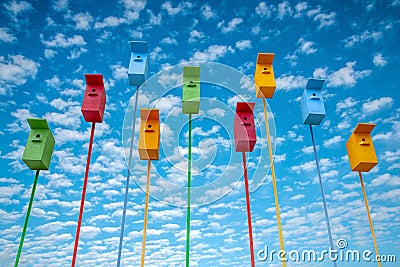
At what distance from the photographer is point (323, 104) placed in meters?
7.14

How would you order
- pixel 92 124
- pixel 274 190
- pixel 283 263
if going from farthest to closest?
pixel 92 124
pixel 274 190
pixel 283 263

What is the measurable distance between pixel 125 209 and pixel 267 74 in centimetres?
358

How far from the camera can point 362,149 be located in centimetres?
704

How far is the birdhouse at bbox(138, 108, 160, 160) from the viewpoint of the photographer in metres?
6.77

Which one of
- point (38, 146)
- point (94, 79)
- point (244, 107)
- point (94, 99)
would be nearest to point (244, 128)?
point (244, 107)

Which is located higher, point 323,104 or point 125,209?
point 323,104

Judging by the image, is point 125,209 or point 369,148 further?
point 369,148

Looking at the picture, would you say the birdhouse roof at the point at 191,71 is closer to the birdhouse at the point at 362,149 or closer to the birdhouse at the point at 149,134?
the birdhouse at the point at 149,134

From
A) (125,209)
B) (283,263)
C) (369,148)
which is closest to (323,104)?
(369,148)

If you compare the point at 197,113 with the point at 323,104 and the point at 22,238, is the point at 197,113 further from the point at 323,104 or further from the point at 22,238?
the point at 22,238

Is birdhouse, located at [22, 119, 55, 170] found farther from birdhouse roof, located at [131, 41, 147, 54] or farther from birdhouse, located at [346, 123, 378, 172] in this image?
birdhouse, located at [346, 123, 378, 172]

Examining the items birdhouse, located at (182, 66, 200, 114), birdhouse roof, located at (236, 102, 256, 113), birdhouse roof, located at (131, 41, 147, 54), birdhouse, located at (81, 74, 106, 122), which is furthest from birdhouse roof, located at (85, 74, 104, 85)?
birdhouse roof, located at (236, 102, 256, 113)

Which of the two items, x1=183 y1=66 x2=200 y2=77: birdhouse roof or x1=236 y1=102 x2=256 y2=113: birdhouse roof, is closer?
x1=236 y1=102 x2=256 y2=113: birdhouse roof

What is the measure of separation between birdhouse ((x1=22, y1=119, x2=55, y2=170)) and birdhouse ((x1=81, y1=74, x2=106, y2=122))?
28.4 inches
